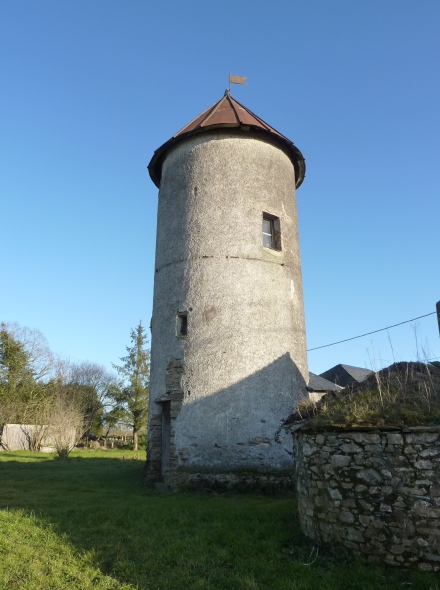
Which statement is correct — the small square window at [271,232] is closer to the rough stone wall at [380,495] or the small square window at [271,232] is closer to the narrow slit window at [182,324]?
the narrow slit window at [182,324]

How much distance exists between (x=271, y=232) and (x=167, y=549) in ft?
29.4

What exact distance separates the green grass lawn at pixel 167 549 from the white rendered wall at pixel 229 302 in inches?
69.1

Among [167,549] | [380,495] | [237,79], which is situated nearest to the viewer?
[380,495]

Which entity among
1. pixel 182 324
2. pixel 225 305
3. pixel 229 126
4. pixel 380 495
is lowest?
pixel 380 495

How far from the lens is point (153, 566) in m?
5.14

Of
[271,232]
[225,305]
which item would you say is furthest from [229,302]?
[271,232]

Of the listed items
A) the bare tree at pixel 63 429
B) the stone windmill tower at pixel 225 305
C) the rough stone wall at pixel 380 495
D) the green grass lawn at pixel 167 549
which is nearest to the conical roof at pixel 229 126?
the stone windmill tower at pixel 225 305

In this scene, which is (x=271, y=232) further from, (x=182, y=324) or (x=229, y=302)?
(x=182, y=324)

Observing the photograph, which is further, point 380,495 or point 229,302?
point 229,302

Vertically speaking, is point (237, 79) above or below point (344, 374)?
above

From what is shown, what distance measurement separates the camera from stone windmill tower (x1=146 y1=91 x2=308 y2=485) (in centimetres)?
1047

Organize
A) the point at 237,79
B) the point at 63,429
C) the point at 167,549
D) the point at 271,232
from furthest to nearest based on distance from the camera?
the point at 63,429, the point at 237,79, the point at 271,232, the point at 167,549

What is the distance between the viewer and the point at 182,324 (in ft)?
38.3

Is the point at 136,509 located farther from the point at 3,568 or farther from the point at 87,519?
the point at 3,568
